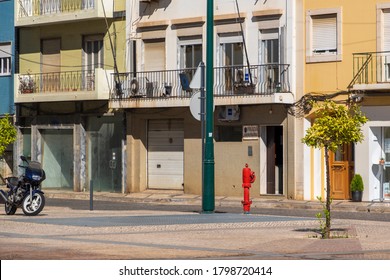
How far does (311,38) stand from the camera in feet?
121

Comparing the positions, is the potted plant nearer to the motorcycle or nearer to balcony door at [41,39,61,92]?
the motorcycle

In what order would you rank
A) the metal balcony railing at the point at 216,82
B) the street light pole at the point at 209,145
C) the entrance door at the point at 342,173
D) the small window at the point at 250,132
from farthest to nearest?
the small window at the point at 250,132
the metal balcony railing at the point at 216,82
the entrance door at the point at 342,173
the street light pole at the point at 209,145

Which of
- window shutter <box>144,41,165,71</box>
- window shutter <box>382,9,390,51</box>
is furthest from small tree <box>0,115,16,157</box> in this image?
window shutter <box>382,9,390,51</box>

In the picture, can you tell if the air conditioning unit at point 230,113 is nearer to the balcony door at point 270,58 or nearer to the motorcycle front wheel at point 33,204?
the balcony door at point 270,58

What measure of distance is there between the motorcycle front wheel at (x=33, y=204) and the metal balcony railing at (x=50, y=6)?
18.0 metres

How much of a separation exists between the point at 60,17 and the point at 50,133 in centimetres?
483

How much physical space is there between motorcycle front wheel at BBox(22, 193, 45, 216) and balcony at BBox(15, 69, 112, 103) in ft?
54.7

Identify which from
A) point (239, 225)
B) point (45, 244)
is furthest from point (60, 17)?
point (45, 244)

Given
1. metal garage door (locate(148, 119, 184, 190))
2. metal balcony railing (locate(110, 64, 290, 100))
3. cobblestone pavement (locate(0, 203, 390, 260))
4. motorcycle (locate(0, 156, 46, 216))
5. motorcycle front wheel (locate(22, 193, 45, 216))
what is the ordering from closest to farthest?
cobblestone pavement (locate(0, 203, 390, 260)), motorcycle (locate(0, 156, 46, 216)), motorcycle front wheel (locate(22, 193, 45, 216)), metal balcony railing (locate(110, 64, 290, 100)), metal garage door (locate(148, 119, 184, 190))

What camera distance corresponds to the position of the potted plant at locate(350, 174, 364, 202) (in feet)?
116

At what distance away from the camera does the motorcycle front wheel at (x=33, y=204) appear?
24.9m

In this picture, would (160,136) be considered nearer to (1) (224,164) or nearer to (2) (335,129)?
(1) (224,164)

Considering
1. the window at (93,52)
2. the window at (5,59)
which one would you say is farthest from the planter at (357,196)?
the window at (5,59)

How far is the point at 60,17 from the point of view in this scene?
4288cm
